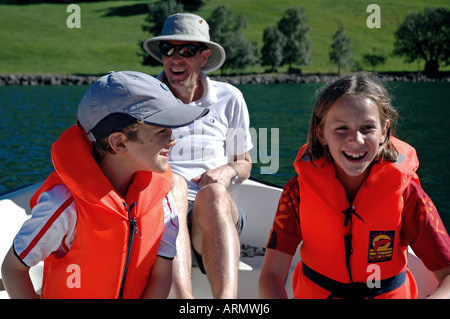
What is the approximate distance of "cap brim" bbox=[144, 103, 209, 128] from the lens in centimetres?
183

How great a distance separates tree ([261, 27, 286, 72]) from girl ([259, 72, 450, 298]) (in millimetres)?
48315

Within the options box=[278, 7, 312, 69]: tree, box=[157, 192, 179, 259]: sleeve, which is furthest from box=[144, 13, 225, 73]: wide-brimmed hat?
box=[278, 7, 312, 69]: tree

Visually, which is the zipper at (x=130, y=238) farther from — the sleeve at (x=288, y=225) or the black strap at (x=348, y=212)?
the black strap at (x=348, y=212)

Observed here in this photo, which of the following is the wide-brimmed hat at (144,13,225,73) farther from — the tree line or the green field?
the tree line

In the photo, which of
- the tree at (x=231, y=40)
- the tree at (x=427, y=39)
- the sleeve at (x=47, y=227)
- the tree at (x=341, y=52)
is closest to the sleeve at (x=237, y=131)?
the sleeve at (x=47, y=227)

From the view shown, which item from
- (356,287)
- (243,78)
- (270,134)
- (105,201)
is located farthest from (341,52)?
(105,201)

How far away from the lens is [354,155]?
6.59 ft

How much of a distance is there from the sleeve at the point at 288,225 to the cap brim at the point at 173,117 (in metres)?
0.54

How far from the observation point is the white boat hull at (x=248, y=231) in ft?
8.96

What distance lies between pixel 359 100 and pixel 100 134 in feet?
3.24

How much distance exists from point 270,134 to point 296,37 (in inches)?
1541
